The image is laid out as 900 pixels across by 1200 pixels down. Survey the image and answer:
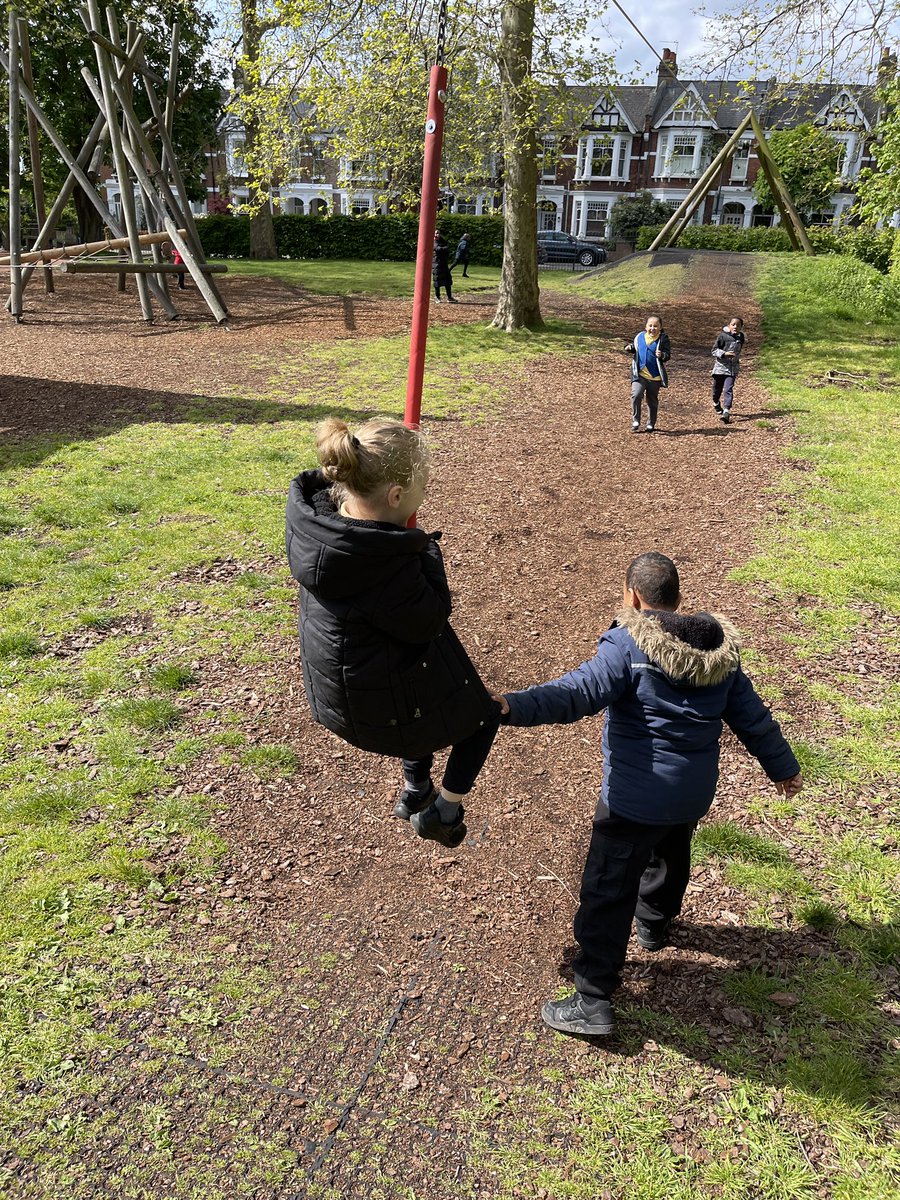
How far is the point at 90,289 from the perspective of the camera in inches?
859

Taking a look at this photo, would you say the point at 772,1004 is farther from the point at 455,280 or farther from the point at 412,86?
the point at 455,280

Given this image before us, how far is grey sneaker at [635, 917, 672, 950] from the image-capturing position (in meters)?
3.65

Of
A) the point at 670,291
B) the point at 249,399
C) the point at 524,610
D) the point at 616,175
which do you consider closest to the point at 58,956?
the point at 524,610

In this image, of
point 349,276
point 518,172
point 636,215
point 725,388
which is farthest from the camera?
point 636,215

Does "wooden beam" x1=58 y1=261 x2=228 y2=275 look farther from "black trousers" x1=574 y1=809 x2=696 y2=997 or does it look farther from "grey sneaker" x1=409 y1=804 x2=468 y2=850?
"black trousers" x1=574 y1=809 x2=696 y2=997

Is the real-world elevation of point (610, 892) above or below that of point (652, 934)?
above

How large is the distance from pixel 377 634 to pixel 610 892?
1358 mm

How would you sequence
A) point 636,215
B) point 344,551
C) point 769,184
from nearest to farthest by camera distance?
point 344,551 < point 769,184 < point 636,215

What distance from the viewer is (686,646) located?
2.89 meters

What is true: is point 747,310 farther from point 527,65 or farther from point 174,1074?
point 174,1074

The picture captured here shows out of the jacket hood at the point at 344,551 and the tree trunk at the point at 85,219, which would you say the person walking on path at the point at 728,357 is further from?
the tree trunk at the point at 85,219

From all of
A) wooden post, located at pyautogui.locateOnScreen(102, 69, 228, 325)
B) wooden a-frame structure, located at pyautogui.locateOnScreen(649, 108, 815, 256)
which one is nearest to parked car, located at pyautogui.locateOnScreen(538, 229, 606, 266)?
wooden a-frame structure, located at pyautogui.locateOnScreen(649, 108, 815, 256)

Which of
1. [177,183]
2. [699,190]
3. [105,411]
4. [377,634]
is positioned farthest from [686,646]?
[699,190]

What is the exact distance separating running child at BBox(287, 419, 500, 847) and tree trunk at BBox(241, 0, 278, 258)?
50.9ft
